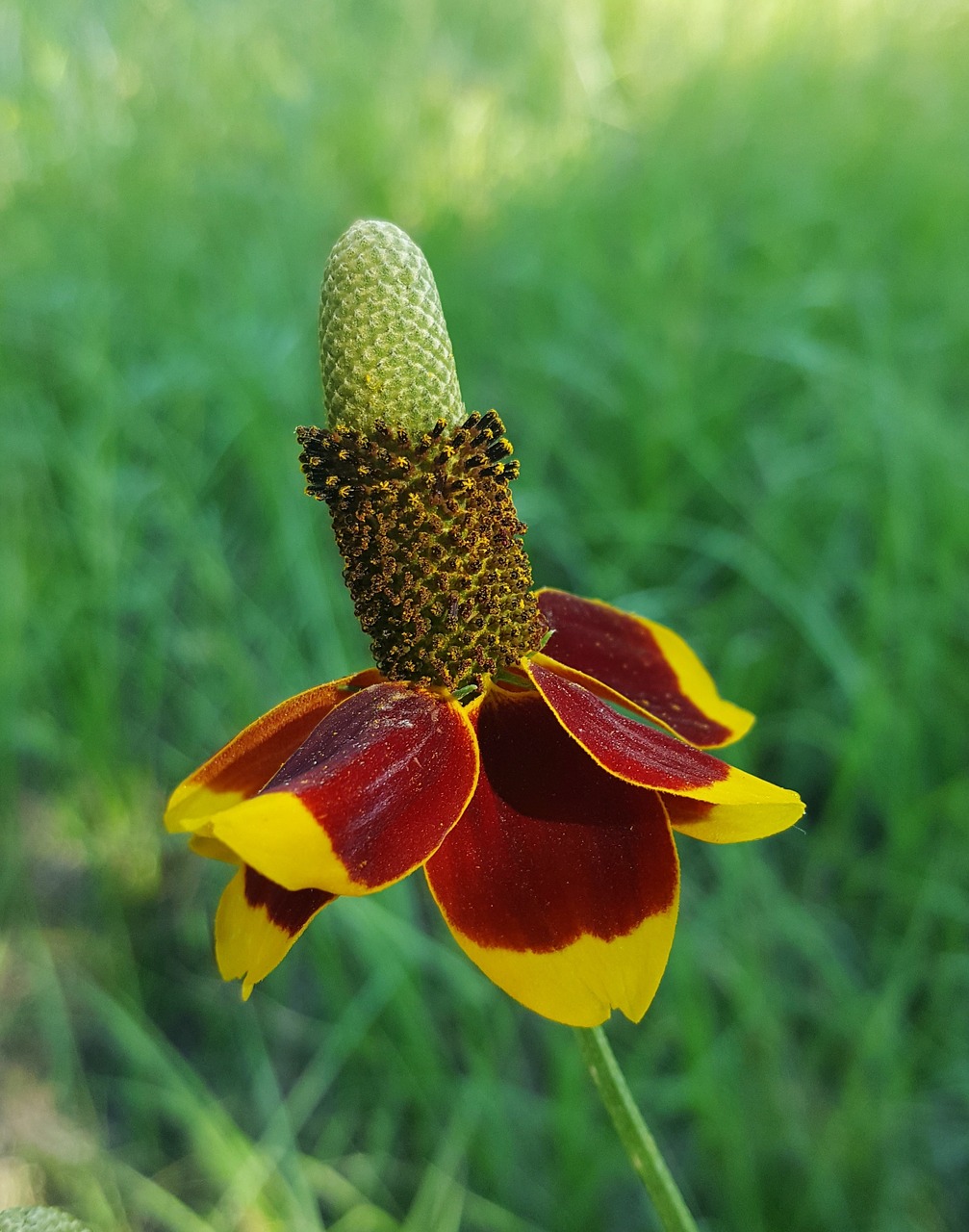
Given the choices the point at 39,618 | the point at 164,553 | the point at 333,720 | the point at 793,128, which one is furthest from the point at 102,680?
the point at 793,128

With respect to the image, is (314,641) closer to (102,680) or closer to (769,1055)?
(102,680)

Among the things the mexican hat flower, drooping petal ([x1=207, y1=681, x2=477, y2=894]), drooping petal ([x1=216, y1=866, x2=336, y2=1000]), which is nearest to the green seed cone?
the mexican hat flower

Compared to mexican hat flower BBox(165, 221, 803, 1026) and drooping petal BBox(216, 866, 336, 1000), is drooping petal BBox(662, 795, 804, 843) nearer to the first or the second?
mexican hat flower BBox(165, 221, 803, 1026)

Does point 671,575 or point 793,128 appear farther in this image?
point 793,128

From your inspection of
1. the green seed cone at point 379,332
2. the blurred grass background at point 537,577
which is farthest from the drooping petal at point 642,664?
the blurred grass background at point 537,577

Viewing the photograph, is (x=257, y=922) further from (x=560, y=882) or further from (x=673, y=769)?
(x=673, y=769)
